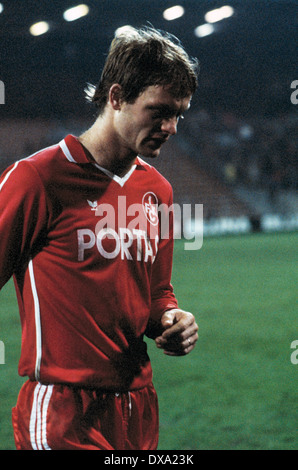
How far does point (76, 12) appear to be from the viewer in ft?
54.7

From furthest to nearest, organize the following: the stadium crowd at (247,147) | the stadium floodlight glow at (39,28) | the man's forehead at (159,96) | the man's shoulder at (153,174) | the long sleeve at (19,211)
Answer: the stadium crowd at (247,147)
the stadium floodlight glow at (39,28)
the man's shoulder at (153,174)
the man's forehead at (159,96)
the long sleeve at (19,211)

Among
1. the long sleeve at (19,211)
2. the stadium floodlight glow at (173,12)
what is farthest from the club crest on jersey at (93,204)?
the stadium floodlight glow at (173,12)

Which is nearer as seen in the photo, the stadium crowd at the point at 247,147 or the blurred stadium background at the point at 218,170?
the blurred stadium background at the point at 218,170

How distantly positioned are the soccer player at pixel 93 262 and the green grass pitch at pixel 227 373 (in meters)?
1.72

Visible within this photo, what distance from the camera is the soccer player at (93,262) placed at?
→ 152 centimetres

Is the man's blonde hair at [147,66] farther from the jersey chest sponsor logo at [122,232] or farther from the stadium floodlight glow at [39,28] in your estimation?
the stadium floodlight glow at [39,28]

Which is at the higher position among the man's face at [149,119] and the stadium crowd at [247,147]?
the stadium crowd at [247,147]

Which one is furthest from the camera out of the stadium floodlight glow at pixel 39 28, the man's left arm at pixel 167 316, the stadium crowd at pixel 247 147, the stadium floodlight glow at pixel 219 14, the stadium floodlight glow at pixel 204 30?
the stadium crowd at pixel 247 147

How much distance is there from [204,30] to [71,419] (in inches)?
758

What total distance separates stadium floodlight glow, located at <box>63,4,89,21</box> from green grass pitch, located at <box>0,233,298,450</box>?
975 cm

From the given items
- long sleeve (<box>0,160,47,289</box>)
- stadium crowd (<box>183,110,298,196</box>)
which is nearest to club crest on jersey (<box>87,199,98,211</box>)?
long sleeve (<box>0,160,47,289</box>)

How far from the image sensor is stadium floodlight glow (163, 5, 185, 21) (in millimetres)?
17422

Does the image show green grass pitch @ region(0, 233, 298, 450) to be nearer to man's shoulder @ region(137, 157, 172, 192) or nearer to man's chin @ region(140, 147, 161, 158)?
man's shoulder @ region(137, 157, 172, 192)
